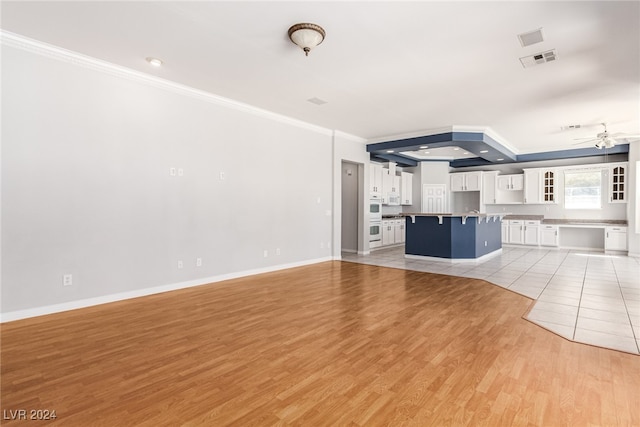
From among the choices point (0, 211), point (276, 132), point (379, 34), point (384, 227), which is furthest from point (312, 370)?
point (384, 227)

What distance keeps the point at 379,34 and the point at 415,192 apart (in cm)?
825

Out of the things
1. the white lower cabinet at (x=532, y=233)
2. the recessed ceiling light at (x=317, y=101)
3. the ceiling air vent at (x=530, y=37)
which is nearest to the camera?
the ceiling air vent at (x=530, y=37)

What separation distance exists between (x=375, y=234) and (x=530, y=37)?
20.2 feet

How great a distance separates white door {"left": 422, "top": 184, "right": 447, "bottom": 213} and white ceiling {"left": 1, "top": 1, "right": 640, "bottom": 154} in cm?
510

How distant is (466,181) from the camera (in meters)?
10.8

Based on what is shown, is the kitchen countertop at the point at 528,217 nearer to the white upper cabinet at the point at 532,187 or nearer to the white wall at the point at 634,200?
the white upper cabinet at the point at 532,187

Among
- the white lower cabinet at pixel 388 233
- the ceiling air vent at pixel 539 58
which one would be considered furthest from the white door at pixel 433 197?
the ceiling air vent at pixel 539 58

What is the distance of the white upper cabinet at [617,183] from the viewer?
844 centimetres

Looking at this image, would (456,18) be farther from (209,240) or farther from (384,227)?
(384,227)

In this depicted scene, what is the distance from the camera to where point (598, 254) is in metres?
8.30

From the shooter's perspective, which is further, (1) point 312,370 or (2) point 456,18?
(2) point 456,18

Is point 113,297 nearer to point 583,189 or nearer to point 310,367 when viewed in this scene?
point 310,367

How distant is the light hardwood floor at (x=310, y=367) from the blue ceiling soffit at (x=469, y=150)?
412 centimetres

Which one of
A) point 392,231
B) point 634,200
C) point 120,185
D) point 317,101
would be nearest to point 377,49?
point 317,101
